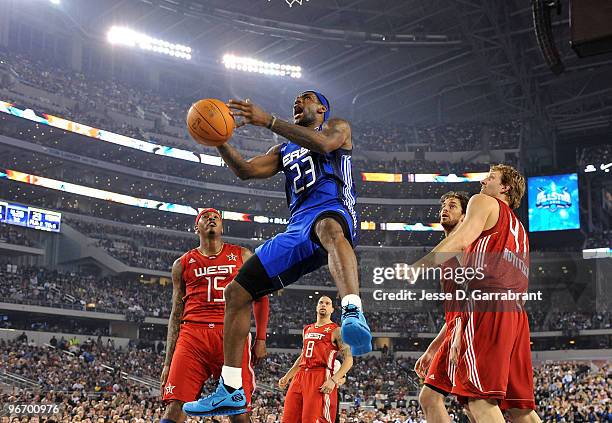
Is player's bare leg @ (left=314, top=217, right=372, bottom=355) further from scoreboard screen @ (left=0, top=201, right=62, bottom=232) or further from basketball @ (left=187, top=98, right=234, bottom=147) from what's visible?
scoreboard screen @ (left=0, top=201, right=62, bottom=232)

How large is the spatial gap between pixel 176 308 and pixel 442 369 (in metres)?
3.16

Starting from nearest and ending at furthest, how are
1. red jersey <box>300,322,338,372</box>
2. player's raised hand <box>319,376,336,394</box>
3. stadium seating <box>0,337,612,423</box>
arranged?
player's raised hand <box>319,376,336,394</box>
red jersey <box>300,322,338,372</box>
stadium seating <box>0,337,612,423</box>

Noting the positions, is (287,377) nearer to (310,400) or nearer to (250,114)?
(310,400)

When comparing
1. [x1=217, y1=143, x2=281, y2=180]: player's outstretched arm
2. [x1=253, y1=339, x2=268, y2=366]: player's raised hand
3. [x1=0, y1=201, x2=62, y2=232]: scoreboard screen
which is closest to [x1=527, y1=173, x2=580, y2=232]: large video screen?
[x1=0, y1=201, x2=62, y2=232]: scoreboard screen

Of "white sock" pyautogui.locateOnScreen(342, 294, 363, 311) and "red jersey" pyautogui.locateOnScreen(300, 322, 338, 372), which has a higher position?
"white sock" pyautogui.locateOnScreen(342, 294, 363, 311)

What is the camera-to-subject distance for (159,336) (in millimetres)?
47469

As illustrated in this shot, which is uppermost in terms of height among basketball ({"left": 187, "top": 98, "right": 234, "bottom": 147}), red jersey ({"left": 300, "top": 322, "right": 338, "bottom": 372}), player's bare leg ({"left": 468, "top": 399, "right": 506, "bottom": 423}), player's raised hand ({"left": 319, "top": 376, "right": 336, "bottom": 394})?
basketball ({"left": 187, "top": 98, "right": 234, "bottom": 147})

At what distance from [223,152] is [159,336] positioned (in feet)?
143

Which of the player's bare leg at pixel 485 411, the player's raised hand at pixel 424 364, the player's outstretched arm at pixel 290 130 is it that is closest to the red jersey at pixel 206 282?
the player's raised hand at pixel 424 364

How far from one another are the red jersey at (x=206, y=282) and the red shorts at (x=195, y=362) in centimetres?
15

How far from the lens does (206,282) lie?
7.94m

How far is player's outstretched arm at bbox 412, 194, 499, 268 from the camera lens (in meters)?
4.34

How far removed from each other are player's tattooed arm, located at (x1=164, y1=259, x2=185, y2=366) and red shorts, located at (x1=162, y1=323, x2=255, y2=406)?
0.23 feet

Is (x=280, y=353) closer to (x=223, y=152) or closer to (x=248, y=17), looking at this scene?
(x=248, y=17)
